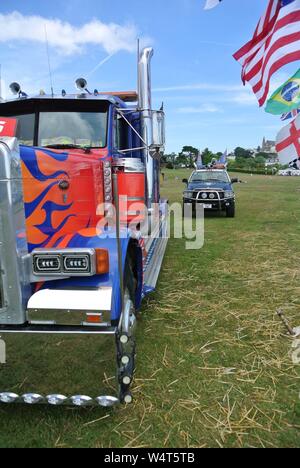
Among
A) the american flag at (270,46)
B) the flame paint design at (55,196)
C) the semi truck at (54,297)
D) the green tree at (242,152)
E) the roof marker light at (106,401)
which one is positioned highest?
the green tree at (242,152)

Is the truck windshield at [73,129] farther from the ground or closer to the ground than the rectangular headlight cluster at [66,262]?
farther from the ground

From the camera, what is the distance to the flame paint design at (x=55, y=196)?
2954mm

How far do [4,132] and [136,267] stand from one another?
1674 mm

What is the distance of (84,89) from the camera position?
4.44m

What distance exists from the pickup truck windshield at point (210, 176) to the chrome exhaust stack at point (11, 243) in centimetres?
1176

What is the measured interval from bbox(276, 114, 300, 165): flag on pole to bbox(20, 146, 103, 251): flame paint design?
6.13 ft

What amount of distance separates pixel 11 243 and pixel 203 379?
6.19ft

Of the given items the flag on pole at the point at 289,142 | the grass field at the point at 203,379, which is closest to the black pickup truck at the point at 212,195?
the grass field at the point at 203,379

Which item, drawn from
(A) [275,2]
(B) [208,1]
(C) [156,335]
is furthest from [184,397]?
(A) [275,2]

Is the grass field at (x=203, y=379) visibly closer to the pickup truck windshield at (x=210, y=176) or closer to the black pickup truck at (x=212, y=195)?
the black pickup truck at (x=212, y=195)

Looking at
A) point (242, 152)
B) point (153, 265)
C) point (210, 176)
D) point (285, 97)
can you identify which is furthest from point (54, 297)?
point (242, 152)

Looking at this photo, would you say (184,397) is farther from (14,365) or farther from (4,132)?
(4,132)
